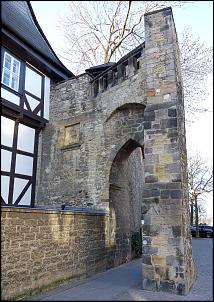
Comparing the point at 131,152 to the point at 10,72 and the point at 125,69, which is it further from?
the point at 10,72

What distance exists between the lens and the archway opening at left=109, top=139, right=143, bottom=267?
9758 millimetres

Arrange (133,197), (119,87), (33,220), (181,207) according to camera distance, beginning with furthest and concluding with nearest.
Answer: (133,197), (119,87), (181,207), (33,220)

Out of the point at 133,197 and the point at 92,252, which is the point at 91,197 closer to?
the point at 92,252

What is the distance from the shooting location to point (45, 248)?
21.0ft

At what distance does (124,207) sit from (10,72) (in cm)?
607

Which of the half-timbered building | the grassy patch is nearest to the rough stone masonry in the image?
the half-timbered building

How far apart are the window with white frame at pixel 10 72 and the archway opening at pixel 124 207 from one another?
4038mm

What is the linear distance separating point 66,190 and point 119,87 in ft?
12.7

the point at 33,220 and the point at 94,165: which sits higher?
the point at 94,165

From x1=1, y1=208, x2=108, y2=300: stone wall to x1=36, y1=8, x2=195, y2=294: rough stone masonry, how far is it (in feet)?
4.60

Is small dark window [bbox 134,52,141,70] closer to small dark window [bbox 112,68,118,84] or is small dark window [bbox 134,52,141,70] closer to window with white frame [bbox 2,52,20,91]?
small dark window [bbox 112,68,118,84]

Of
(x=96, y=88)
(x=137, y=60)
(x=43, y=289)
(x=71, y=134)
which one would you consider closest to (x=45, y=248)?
(x=43, y=289)

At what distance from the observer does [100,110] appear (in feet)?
33.3

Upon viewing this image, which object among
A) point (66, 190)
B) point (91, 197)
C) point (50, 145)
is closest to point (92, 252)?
point (91, 197)
